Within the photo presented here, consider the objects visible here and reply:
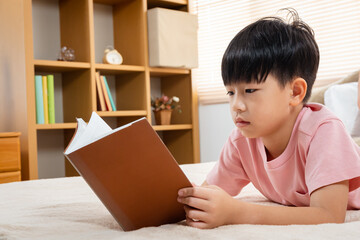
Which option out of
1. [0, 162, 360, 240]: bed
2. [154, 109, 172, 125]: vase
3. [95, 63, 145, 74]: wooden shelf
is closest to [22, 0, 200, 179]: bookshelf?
[95, 63, 145, 74]: wooden shelf

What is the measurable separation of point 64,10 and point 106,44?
452 mm

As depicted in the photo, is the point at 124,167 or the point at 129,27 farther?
the point at 129,27

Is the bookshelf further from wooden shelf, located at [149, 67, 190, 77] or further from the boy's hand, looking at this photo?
the boy's hand

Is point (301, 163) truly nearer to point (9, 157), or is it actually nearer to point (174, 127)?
point (9, 157)

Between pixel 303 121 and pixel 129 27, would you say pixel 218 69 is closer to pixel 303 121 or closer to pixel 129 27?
pixel 129 27

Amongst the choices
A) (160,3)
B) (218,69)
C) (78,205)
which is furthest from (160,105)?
(78,205)

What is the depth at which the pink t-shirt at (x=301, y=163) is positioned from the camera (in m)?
0.81

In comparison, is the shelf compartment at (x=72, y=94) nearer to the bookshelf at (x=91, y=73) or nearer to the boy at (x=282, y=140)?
the bookshelf at (x=91, y=73)

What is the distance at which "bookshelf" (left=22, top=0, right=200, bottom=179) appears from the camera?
112 inches

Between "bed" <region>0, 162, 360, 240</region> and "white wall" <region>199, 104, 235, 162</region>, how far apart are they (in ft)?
7.17

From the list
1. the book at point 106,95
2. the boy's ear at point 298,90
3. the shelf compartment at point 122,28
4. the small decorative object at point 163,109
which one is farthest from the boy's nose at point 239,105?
the small decorative object at point 163,109

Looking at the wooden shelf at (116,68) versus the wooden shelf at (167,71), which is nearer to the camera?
the wooden shelf at (116,68)

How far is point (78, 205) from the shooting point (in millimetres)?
1024

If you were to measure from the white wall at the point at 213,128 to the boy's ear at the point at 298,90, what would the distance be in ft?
8.24
